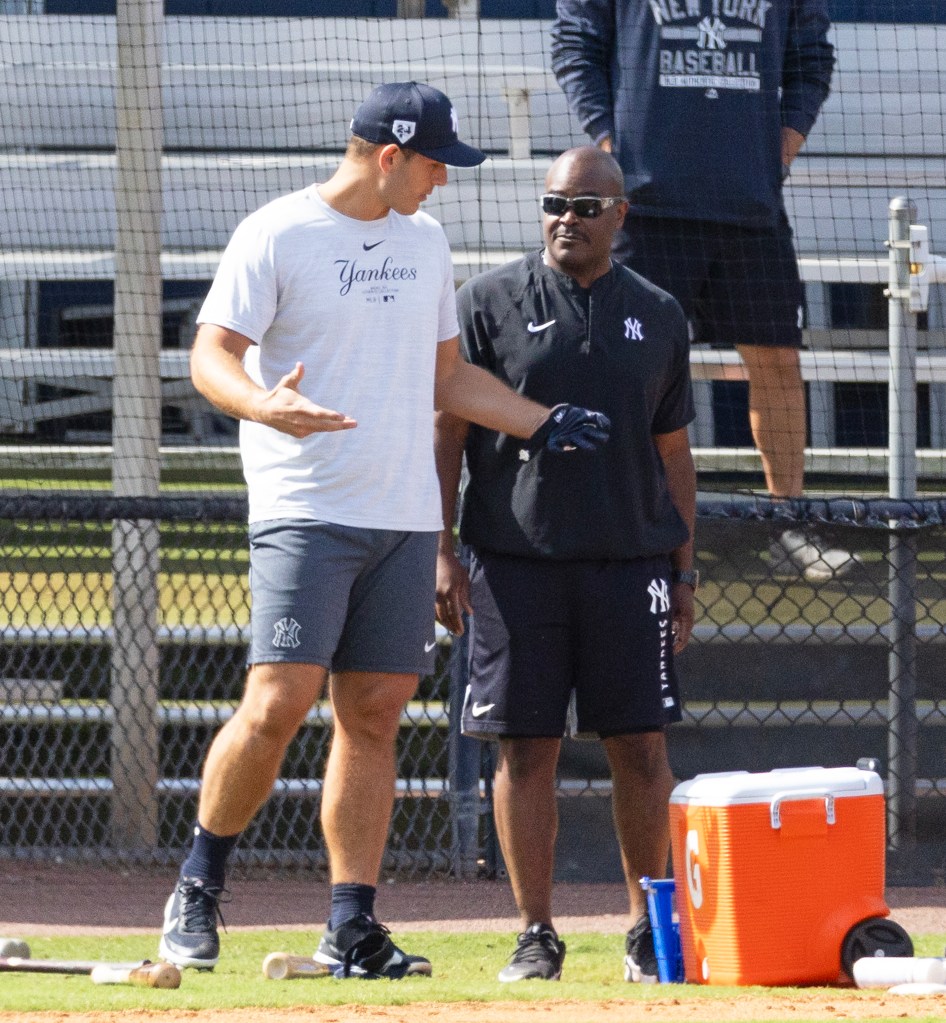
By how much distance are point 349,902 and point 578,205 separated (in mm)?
1696

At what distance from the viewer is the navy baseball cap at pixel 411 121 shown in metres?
3.92

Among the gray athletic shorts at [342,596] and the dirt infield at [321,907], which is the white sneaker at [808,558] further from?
the gray athletic shorts at [342,596]

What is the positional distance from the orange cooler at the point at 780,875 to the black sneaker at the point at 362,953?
67 cm

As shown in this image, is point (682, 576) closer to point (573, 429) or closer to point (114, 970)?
point (573, 429)

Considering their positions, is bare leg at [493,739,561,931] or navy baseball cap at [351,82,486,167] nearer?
navy baseball cap at [351,82,486,167]

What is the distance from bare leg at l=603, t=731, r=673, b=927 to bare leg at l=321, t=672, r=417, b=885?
0.59m

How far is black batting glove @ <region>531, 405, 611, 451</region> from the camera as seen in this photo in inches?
159

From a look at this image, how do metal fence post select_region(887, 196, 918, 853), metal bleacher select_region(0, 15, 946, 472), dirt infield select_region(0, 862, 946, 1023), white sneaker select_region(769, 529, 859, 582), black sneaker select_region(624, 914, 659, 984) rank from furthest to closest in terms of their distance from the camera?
metal bleacher select_region(0, 15, 946, 472)
white sneaker select_region(769, 529, 859, 582)
metal fence post select_region(887, 196, 918, 853)
black sneaker select_region(624, 914, 659, 984)
dirt infield select_region(0, 862, 946, 1023)

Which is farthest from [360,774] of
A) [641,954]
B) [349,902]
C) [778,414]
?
[778,414]

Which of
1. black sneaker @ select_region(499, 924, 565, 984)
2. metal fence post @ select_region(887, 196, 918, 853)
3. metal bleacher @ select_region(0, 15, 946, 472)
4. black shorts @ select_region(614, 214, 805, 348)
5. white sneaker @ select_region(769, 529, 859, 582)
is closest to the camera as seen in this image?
black sneaker @ select_region(499, 924, 565, 984)

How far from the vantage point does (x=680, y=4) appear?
6090mm

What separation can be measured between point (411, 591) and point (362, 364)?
1.68ft

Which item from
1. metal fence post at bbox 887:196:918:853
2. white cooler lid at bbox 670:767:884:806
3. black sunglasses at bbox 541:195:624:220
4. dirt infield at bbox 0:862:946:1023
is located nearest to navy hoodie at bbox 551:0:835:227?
metal fence post at bbox 887:196:918:853

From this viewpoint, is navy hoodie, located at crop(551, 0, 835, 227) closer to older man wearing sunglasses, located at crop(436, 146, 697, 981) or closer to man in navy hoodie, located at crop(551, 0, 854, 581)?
man in navy hoodie, located at crop(551, 0, 854, 581)
